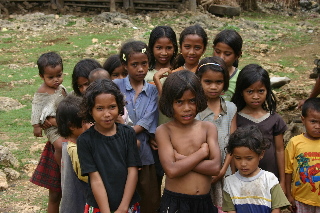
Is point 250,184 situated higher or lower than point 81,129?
lower

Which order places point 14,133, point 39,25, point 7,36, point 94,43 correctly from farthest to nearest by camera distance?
point 39,25 < point 7,36 < point 94,43 < point 14,133

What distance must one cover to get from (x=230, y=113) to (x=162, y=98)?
51 cm

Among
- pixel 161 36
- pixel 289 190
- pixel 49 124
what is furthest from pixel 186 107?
pixel 49 124

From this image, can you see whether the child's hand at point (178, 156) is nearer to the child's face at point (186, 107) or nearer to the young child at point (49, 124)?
the child's face at point (186, 107)

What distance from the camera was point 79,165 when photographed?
322 cm

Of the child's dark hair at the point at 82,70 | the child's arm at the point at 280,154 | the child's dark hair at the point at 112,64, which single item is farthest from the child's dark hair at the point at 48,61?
the child's arm at the point at 280,154

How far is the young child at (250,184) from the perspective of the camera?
3.00 m

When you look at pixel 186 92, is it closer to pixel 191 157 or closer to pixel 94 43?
pixel 191 157

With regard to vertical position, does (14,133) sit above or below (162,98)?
below

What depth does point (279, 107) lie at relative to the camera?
7.12 metres

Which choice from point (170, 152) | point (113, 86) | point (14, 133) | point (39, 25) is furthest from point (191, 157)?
point (39, 25)

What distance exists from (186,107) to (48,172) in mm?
1383

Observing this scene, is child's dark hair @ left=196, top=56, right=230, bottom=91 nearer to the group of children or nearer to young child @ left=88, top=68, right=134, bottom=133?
the group of children

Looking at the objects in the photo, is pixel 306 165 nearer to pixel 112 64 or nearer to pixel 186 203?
pixel 186 203
